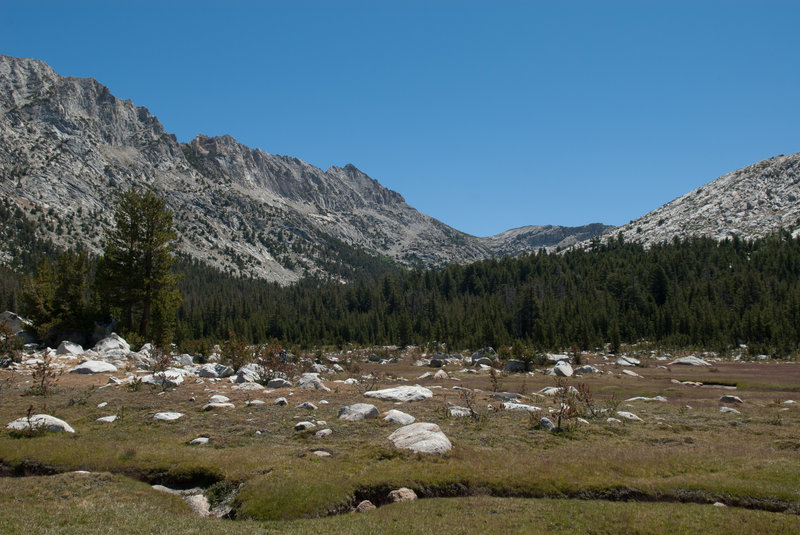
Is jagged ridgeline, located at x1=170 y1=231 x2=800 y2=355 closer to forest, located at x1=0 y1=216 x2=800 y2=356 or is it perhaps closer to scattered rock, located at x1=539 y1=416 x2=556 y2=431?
forest, located at x1=0 y1=216 x2=800 y2=356

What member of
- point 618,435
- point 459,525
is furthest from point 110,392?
point 618,435

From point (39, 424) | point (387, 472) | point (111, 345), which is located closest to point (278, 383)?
point (39, 424)

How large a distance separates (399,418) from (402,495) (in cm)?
793

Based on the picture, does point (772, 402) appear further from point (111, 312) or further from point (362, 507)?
point (111, 312)

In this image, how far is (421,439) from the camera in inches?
682

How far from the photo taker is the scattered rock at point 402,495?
527 inches

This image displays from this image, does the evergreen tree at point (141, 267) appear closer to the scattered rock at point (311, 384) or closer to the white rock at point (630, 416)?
the scattered rock at point (311, 384)

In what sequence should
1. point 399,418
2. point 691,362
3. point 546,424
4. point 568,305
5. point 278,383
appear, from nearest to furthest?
point 546,424, point 399,418, point 278,383, point 691,362, point 568,305

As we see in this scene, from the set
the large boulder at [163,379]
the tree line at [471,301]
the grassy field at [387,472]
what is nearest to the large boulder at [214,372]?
the large boulder at [163,379]

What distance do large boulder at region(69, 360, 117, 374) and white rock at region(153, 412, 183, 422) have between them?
1411 centimetres

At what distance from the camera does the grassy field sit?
11523mm

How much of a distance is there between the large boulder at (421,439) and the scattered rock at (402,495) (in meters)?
2.77

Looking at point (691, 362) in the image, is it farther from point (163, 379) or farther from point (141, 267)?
point (141, 267)

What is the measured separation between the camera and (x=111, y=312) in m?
43.8
